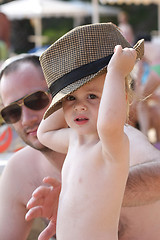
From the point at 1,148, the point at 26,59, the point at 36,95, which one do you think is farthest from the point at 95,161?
the point at 1,148

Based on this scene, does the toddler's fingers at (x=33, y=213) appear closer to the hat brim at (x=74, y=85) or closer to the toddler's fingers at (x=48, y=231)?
the toddler's fingers at (x=48, y=231)

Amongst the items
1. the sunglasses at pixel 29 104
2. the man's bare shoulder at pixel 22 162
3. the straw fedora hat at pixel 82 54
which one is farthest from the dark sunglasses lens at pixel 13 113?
the straw fedora hat at pixel 82 54

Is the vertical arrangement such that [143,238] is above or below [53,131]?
below

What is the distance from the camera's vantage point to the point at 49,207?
1753mm

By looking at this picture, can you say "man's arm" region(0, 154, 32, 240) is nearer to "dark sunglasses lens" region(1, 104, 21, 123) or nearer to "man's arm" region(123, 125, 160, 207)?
"dark sunglasses lens" region(1, 104, 21, 123)

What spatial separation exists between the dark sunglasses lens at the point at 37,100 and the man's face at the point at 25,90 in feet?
0.06

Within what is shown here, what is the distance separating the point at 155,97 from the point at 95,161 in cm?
515

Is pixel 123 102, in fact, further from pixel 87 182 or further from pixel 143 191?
pixel 143 191

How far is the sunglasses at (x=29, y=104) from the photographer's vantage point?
7.40ft

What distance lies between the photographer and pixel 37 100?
226 cm

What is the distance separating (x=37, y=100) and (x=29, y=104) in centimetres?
4

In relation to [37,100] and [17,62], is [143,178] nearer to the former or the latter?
[37,100]

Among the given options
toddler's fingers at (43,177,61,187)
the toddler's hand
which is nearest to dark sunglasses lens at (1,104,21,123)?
toddler's fingers at (43,177,61,187)

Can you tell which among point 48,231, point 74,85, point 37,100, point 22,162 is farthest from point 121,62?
point 22,162
